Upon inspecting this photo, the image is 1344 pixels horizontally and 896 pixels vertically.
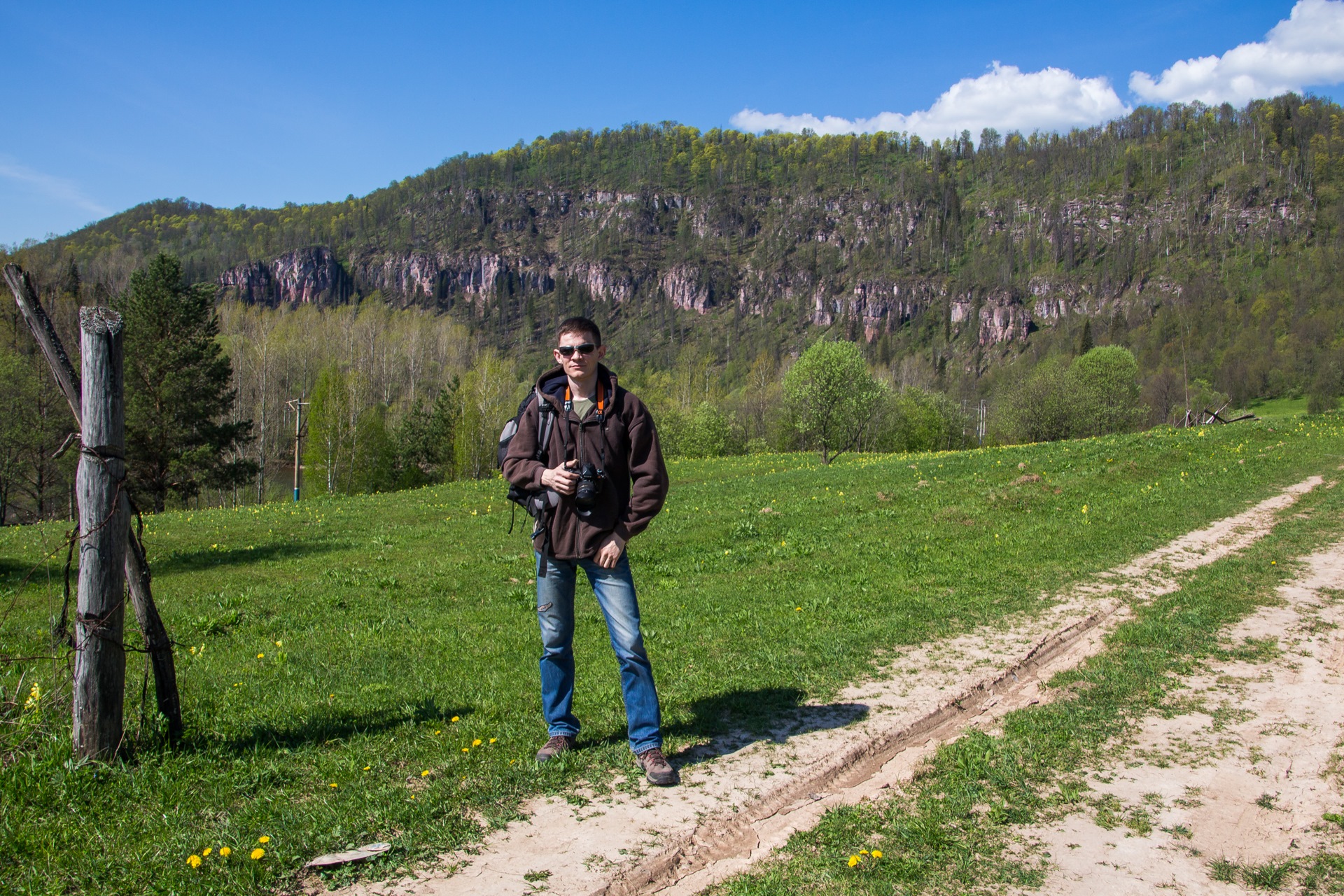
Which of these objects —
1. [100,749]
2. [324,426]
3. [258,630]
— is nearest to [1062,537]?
[258,630]

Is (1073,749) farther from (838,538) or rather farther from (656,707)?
(838,538)

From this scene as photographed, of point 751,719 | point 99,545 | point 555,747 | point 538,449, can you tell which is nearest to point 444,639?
point 555,747

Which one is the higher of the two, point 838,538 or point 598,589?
point 598,589

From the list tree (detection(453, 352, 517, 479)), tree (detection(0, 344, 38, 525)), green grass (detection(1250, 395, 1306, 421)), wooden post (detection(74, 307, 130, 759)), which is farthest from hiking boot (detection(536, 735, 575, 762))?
green grass (detection(1250, 395, 1306, 421))

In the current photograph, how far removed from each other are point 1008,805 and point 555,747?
2914mm

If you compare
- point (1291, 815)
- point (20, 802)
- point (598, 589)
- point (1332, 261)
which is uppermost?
point (1332, 261)

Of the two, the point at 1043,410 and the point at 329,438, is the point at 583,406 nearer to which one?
the point at 329,438

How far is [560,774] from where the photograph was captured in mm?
5188

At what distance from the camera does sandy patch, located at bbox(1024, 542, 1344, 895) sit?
4.29 meters

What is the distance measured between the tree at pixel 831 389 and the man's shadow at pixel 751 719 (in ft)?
132

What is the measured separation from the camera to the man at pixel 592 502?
5188mm

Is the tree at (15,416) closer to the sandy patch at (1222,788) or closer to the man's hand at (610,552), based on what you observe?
the man's hand at (610,552)

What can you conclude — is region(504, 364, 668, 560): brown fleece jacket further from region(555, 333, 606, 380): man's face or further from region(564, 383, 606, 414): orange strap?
region(555, 333, 606, 380): man's face

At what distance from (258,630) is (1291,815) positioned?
397 inches
